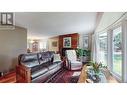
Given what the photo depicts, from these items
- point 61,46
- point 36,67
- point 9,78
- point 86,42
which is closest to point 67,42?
point 61,46

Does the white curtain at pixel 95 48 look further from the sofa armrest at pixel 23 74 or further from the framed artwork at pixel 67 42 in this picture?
the sofa armrest at pixel 23 74

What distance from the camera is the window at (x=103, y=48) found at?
2.20 meters

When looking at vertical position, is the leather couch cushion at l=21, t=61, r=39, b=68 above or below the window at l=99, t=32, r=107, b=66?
below

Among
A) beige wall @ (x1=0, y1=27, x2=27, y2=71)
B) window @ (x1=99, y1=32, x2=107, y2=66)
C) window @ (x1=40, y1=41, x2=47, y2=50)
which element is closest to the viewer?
beige wall @ (x1=0, y1=27, x2=27, y2=71)

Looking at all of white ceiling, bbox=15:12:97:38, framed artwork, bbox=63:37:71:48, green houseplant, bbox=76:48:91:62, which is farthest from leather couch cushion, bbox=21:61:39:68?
green houseplant, bbox=76:48:91:62

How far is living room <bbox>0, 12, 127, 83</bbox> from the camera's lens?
5.96ft

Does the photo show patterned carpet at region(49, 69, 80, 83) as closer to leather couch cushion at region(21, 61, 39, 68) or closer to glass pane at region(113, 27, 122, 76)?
leather couch cushion at region(21, 61, 39, 68)

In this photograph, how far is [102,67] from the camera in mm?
2180

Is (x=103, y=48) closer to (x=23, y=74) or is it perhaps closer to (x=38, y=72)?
(x=38, y=72)

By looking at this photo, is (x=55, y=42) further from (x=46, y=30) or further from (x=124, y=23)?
(x=124, y=23)

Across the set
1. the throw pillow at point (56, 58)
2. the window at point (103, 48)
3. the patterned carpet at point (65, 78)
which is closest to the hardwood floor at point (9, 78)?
the patterned carpet at point (65, 78)

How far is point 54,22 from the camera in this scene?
6.33ft

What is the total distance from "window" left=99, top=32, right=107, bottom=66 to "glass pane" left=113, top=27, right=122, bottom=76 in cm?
14
